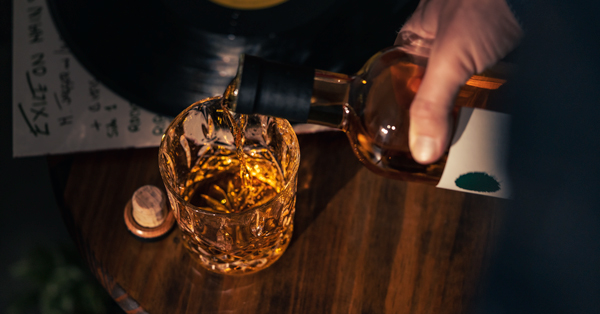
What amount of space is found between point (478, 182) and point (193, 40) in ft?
1.40

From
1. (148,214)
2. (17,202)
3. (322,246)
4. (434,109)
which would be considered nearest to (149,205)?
(148,214)

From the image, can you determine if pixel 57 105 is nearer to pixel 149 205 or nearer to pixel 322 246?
pixel 149 205

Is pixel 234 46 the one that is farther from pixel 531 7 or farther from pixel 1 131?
pixel 1 131

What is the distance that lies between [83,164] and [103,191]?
0.06 metres

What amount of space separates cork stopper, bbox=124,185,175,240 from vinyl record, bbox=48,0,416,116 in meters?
0.13

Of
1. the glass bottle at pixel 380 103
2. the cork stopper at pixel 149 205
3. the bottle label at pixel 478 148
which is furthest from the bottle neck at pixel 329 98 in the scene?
the cork stopper at pixel 149 205

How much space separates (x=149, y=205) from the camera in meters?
0.57

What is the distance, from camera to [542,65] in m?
0.46

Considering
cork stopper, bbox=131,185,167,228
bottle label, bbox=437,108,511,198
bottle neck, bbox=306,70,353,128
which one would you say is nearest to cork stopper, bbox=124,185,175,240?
cork stopper, bbox=131,185,167,228

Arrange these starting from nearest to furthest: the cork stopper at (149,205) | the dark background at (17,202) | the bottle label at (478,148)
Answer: the bottle label at (478,148) → the cork stopper at (149,205) → the dark background at (17,202)

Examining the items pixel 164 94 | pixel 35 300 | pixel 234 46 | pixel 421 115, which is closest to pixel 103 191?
pixel 164 94

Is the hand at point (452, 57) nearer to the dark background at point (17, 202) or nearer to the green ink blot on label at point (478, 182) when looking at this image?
the green ink blot on label at point (478, 182)

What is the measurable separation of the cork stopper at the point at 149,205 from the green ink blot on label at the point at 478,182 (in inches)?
14.2

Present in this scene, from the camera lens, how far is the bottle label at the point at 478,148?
0.43m
